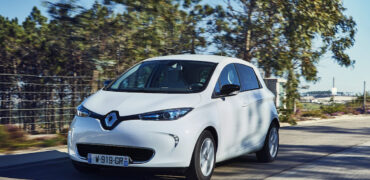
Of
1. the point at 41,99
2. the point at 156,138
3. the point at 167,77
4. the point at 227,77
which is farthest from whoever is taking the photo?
the point at 41,99

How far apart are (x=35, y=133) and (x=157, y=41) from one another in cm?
357

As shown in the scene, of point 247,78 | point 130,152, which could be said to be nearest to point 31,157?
point 130,152

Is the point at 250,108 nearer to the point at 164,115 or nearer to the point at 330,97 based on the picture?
the point at 164,115

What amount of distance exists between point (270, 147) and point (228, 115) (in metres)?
2.18

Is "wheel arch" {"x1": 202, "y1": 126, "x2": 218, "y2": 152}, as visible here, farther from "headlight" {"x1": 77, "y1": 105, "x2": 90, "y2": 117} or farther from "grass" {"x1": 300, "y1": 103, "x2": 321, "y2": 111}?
"grass" {"x1": 300, "y1": 103, "x2": 321, "y2": 111}

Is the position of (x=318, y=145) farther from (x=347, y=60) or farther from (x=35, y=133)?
(x=347, y=60)

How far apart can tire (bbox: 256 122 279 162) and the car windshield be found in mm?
2069

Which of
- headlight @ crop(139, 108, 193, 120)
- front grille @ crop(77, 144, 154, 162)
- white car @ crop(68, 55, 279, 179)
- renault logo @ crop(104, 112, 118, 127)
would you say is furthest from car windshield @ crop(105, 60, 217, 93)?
front grille @ crop(77, 144, 154, 162)

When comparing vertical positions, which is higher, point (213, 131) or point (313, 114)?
point (213, 131)

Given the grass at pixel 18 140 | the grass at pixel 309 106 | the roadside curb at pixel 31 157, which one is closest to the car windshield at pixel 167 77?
the roadside curb at pixel 31 157

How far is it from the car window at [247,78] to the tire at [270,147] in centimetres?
85

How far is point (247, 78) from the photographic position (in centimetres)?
818

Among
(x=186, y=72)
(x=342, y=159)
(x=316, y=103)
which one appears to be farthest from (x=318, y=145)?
(x=316, y=103)

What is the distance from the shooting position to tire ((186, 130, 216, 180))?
237 inches
